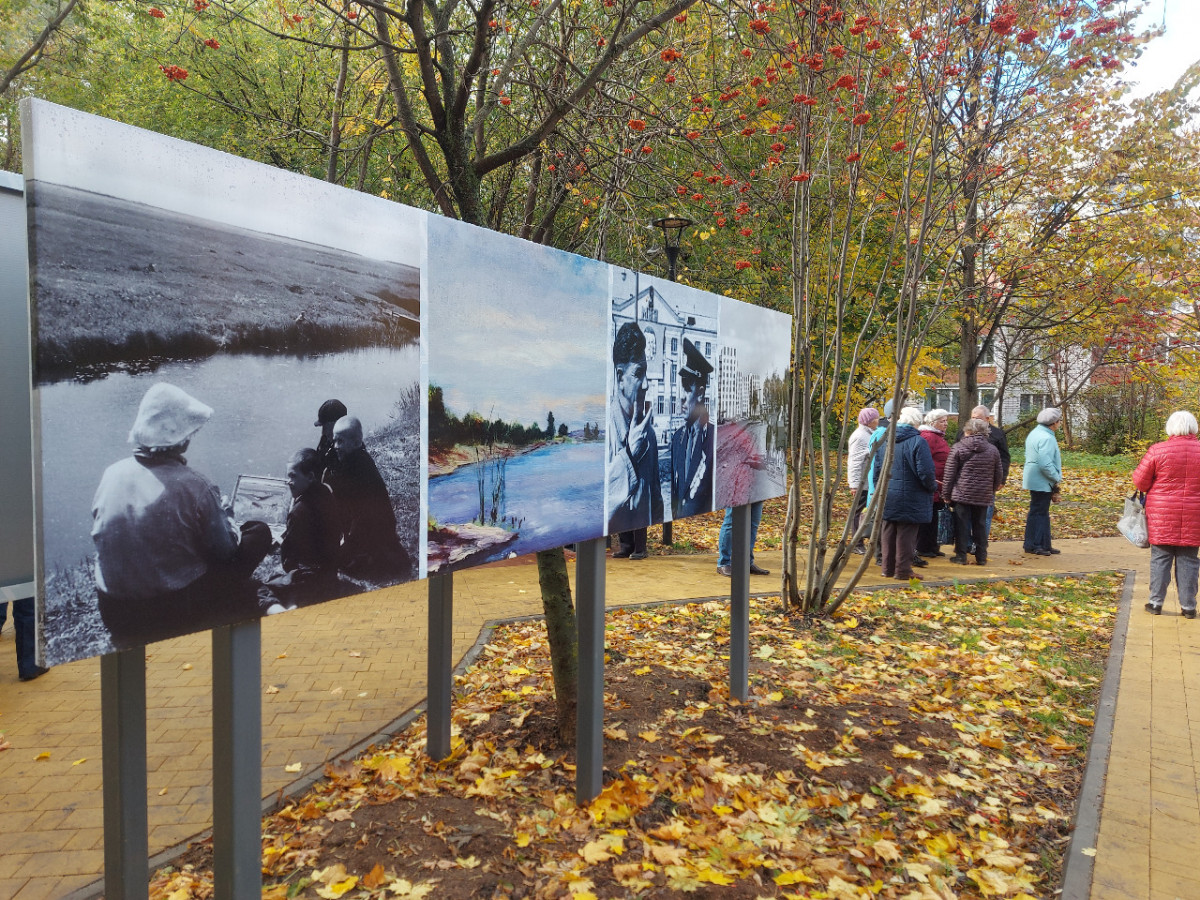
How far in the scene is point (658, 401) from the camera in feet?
12.6

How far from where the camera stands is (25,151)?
4.96ft

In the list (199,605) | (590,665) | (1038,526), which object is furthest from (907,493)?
(199,605)

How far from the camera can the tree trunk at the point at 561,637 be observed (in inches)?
167

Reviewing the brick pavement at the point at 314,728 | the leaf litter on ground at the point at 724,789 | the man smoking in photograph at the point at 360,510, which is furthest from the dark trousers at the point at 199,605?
the brick pavement at the point at 314,728

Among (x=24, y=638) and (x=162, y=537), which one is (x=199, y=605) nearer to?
(x=162, y=537)

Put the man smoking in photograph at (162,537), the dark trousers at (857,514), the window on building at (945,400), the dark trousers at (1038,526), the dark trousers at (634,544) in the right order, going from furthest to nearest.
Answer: the window on building at (945,400) → the dark trousers at (1038,526) → the dark trousers at (634,544) → the dark trousers at (857,514) → the man smoking in photograph at (162,537)

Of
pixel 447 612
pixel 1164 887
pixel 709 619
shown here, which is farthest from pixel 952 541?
pixel 447 612

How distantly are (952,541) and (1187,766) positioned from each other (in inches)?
255

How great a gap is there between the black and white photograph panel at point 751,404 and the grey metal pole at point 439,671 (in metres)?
1.60

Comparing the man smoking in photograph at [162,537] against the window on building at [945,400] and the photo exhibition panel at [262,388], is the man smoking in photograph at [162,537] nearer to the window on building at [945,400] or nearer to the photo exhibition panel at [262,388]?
the photo exhibition panel at [262,388]

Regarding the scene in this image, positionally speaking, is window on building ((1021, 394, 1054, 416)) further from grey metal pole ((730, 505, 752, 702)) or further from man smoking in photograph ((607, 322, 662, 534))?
man smoking in photograph ((607, 322, 662, 534))

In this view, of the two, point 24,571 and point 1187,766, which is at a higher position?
point 24,571

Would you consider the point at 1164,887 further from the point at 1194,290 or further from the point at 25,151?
the point at 1194,290

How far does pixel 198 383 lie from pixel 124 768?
1.12m
